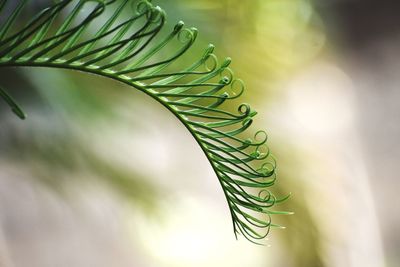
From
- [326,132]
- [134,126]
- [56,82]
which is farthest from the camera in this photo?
[326,132]

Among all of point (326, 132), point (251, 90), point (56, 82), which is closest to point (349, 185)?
point (326, 132)

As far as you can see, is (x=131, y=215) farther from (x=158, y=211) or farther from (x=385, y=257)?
(x=385, y=257)

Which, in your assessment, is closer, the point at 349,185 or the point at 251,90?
the point at 251,90

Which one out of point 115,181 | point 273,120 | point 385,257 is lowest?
point 385,257

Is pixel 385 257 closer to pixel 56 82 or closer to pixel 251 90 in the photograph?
pixel 251 90

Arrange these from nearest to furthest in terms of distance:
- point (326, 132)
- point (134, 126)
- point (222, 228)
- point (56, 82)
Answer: point (56, 82)
point (134, 126)
point (222, 228)
point (326, 132)

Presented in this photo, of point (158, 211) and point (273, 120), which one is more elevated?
point (273, 120)
